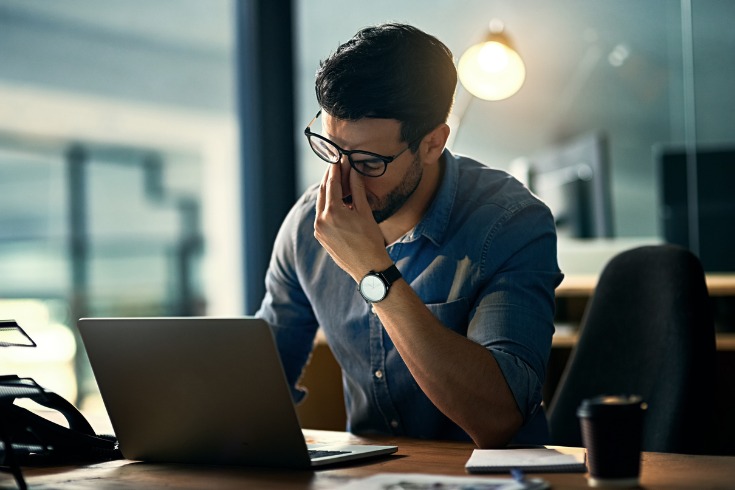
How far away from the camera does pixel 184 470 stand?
1266 mm

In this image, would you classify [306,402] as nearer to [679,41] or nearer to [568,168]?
[568,168]

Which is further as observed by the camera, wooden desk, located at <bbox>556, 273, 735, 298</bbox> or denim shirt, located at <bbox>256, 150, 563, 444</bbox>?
wooden desk, located at <bbox>556, 273, 735, 298</bbox>

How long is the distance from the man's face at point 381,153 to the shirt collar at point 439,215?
0.16 ft

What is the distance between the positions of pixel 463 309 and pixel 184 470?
61 cm

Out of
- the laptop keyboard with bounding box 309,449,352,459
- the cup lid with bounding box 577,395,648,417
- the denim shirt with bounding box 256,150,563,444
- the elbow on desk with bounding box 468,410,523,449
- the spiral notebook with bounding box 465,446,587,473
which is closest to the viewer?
the cup lid with bounding box 577,395,648,417

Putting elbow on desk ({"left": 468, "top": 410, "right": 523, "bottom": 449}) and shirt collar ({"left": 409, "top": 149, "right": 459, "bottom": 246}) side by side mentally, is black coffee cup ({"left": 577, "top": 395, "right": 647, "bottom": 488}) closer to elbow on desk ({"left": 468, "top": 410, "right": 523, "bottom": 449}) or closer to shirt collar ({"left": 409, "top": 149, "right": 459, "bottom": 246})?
elbow on desk ({"left": 468, "top": 410, "right": 523, "bottom": 449})

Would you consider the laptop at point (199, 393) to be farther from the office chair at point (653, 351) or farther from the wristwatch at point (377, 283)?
the office chair at point (653, 351)

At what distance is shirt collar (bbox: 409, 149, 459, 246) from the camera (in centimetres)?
171

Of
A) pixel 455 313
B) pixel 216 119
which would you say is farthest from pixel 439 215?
pixel 216 119

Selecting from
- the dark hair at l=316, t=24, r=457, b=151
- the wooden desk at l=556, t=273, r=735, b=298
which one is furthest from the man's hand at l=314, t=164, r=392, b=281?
the wooden desk at l=556, t=273, r=735, b=298

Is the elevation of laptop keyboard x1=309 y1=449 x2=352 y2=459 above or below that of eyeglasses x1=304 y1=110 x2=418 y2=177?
below

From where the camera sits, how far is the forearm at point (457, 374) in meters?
1.40

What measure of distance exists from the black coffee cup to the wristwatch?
51 cm

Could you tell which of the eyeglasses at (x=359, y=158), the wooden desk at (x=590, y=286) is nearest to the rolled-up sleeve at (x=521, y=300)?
the eyeglasses at (x=359, y=158)
